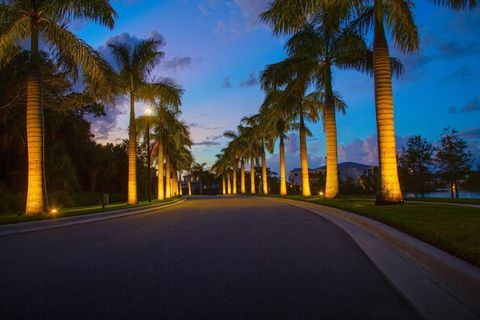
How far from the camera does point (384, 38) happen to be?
1675 centimetres

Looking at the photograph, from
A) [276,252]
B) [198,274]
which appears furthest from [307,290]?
[276,252]

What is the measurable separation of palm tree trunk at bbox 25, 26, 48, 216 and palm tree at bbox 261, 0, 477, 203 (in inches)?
414

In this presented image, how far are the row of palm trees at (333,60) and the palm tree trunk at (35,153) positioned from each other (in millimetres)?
10482

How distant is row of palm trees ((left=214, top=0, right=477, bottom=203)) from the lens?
15.7 meters

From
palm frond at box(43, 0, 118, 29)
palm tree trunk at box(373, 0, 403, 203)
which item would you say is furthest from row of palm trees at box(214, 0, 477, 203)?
palm frond at box(43, 0, 118, 29)

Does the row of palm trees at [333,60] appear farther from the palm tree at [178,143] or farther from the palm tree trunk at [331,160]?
the palm tree at [178,143]

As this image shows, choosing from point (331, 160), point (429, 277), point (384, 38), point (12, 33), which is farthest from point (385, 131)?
point (12, 33)

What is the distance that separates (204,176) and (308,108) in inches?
4275

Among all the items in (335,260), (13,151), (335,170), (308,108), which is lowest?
(335,260)

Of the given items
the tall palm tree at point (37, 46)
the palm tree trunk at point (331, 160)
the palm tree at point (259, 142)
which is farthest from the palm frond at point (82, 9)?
the palm tree at point (259, 142)

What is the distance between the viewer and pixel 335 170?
2336 cm

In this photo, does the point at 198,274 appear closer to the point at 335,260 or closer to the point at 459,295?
the point at 335,260

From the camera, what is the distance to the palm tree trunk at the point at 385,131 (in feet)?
50.4

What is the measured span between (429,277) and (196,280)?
310cm
